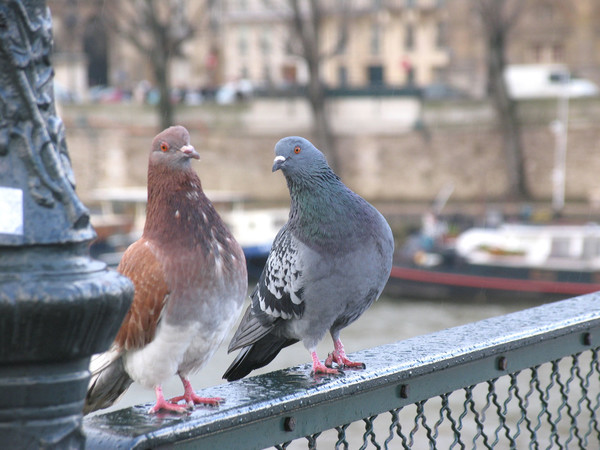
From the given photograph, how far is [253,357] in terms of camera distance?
2.70 meters

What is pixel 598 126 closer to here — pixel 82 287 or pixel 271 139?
pixel 271 139

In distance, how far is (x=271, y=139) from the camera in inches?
1227

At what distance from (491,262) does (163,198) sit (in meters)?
19.5

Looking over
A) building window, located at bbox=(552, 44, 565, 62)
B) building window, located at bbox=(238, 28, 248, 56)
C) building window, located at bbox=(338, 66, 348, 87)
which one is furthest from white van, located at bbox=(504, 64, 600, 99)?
building window, located at bbox=(238, 28, 248, 56)

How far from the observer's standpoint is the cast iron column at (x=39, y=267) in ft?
A: 4.19

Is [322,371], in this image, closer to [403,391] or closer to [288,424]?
[403,391]

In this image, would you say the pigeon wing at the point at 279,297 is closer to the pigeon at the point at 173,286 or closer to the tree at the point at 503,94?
the pigeon at the point at 173,286

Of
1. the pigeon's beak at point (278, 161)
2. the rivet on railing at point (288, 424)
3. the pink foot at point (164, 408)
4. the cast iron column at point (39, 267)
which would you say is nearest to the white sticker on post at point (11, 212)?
the cast iron column at point (39, 267)

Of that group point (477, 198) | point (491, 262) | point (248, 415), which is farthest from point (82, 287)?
point (477, 198)

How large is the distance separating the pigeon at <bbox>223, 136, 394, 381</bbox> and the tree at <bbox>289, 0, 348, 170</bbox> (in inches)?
990

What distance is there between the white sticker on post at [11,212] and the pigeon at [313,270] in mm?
1411

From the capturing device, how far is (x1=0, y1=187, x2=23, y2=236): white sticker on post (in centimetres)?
128

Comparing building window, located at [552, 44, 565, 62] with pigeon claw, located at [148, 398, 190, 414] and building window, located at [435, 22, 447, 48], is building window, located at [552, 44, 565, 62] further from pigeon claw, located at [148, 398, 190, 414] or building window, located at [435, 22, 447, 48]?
pigeon claw, located at [148, 398, 190, 414]

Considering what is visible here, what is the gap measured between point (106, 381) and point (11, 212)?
0.99 m
